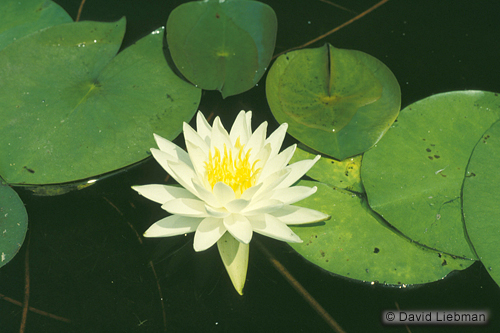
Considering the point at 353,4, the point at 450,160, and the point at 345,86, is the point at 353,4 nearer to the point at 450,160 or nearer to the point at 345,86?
the point at 345,86

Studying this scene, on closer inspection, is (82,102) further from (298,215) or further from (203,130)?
(298,215)

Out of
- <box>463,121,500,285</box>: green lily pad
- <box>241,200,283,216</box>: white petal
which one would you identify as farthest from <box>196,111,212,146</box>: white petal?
<box>463,121,500,285</box>: green lily pad

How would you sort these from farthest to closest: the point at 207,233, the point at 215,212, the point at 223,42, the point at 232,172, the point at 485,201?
the point at 223,42 → the point at 485,201 → the point at 232,172 → the point at 207,233 → the point at 215,212

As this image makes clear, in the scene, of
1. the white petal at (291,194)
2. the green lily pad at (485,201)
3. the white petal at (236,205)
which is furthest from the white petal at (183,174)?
the green lily pad at (485,201)

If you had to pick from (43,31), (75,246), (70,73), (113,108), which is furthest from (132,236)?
(43,31)

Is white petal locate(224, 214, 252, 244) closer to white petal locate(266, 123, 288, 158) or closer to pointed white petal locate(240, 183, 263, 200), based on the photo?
pointed white petal locate(240, 183, 263, 200)

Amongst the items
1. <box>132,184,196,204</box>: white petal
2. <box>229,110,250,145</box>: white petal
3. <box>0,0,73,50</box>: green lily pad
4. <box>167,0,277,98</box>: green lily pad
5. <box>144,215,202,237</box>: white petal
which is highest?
<box>0,0,73,50</box>: green lily pad

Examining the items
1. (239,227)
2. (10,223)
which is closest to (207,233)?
(239,227)
